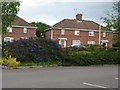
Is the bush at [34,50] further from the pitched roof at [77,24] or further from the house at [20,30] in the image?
the pitched roof at [77,24]

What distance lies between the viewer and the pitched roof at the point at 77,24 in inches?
2049

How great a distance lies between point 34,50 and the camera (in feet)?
55.9

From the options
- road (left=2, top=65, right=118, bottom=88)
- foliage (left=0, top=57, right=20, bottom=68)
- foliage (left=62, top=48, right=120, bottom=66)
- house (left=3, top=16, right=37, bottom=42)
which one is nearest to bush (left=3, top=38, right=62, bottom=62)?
foliage (left=62, top=48, right=120, bottom=66)

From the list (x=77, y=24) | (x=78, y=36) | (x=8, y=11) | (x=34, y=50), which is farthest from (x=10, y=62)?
(x=77, y=24)

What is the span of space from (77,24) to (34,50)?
1490 inches

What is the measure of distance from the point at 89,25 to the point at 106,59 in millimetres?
36962

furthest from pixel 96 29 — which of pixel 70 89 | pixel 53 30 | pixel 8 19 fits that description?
pixel 70 89

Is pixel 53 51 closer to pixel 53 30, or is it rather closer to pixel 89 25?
pixel 53 30

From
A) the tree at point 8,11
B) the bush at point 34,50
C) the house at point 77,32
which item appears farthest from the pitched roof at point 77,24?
the bush at point 34,50

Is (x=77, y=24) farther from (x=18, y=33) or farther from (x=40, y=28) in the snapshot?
(x=40, y=28)

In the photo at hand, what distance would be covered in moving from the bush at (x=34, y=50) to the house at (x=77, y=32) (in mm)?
31612

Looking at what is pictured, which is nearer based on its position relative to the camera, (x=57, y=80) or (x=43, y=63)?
(x=57, y=80)

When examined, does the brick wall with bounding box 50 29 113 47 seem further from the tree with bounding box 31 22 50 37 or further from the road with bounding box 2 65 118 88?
the road with bounding box 2 65 118 88

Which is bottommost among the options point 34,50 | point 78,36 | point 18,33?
point 34,50
